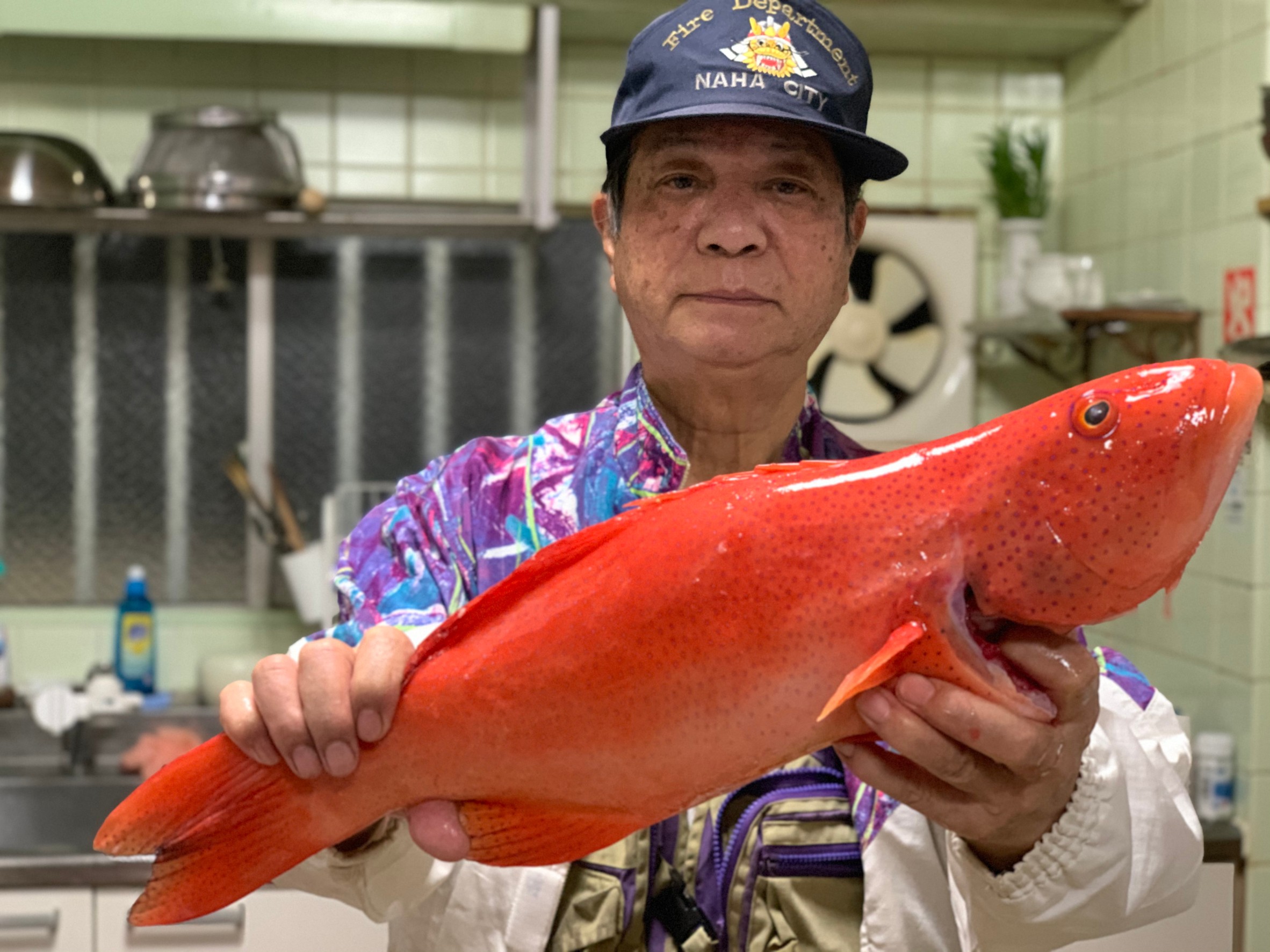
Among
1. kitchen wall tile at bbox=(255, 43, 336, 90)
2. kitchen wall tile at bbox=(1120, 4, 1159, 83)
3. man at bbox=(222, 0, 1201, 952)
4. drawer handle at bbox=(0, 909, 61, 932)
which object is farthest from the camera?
kitchen wall tile at bbox=(255, 43, 336, 90)

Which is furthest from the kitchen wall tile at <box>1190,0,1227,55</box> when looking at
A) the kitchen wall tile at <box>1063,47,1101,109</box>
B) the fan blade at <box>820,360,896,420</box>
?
the fan blade at <box>820,360,896,420</box>

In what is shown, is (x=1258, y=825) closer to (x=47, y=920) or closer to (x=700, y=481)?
(x=700, y=481)

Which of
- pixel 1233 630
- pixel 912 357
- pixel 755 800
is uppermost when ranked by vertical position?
pixel 912 357

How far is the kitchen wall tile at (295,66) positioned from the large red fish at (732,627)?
8.36 ft

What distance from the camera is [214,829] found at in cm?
78

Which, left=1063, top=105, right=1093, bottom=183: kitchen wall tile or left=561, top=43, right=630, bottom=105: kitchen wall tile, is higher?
left=561, top=43, right=630, bottom=105: kitchen wall tile

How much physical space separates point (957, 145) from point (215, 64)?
1776 mm

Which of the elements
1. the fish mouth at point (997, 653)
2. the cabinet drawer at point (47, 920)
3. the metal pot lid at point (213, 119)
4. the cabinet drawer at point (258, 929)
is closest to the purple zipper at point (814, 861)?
the fish mouth at point (997, 653)

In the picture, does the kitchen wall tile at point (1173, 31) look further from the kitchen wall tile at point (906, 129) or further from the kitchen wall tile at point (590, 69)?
the kitchen wall tile at point (590, 69)

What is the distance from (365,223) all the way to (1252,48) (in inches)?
69.8

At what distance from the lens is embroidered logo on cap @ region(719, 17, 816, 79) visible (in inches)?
37.6

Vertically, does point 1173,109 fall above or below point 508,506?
above

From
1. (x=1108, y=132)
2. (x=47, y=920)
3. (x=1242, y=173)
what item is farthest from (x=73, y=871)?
(x=1108, y=132)

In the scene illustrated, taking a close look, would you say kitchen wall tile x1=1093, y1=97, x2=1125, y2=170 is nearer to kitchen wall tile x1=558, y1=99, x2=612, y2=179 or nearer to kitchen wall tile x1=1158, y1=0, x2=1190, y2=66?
kitchen wall tile x1=1158, y1=0, x2=1190, y2=66
